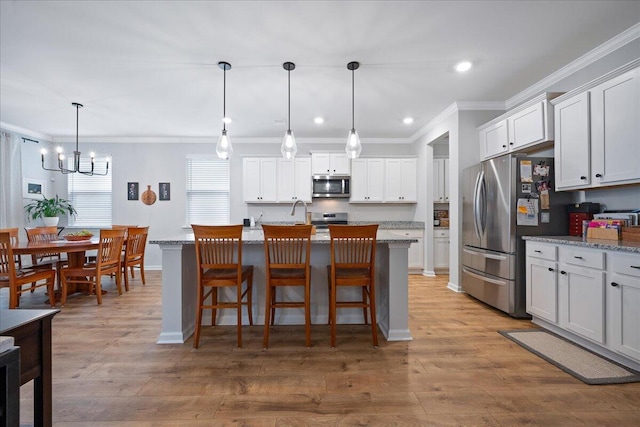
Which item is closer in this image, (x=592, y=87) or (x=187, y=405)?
(x=187, y=405)

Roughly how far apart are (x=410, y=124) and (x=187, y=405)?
481 cm

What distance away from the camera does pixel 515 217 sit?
295cm

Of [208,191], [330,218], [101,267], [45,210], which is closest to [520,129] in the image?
[330,218]

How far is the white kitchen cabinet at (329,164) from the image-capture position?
538 cm

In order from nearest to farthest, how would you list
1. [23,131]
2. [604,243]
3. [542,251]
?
[604,243]
[542,251]
[23,131]

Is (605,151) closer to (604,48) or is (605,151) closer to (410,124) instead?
(604,48)

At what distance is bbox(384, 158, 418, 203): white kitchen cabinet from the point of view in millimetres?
5457

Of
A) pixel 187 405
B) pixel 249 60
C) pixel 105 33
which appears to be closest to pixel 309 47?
pixel 249 60

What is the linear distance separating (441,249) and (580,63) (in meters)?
3.22

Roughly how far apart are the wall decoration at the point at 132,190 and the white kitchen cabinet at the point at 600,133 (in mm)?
6721

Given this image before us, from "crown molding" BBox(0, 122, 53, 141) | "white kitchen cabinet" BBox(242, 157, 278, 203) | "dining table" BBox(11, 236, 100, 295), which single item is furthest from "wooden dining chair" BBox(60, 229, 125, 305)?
"crown molding" BBox(0, 122, 53, 141)

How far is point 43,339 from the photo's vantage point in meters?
1.07

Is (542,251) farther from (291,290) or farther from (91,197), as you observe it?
(91,197)

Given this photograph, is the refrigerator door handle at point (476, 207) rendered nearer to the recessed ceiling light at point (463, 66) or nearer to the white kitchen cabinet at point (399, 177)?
the recessed ceiling light at point (463, 66)
